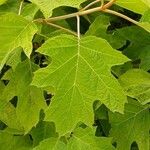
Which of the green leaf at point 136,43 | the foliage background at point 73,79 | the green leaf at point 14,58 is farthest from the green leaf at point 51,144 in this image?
the green leaf at point 136,43

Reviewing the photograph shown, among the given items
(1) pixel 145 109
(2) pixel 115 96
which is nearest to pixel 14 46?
(2) pixel 115 96

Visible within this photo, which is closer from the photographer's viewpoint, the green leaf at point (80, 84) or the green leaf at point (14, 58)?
the green leaf at point (80, 84)

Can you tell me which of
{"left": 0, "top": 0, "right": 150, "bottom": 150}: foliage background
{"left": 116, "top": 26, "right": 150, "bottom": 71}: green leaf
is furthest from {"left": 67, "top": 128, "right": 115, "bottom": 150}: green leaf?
{"left": 116, "top": 26, "right": 150, "bottom": 71}: green leaf

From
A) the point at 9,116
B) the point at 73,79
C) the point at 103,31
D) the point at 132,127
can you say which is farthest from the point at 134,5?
the point at 9,116

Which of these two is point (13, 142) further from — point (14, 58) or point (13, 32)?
point (13, 32)

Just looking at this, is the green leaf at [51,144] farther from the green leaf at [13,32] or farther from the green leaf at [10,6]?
the green leaf at [10,6]

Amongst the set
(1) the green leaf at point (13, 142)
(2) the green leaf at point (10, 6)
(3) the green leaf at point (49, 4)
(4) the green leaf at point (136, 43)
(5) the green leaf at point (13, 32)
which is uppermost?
(3) the green leaf at point (49, 4)

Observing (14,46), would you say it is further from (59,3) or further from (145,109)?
(145,109)

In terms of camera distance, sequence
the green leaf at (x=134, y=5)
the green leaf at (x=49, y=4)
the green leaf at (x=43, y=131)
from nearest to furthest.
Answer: the green leaf at (x=49, y=4)
the green leaf at (x=134, y=5)
the green leaf at (x=43, y=131)

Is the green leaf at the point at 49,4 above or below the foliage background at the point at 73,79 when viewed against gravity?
above
